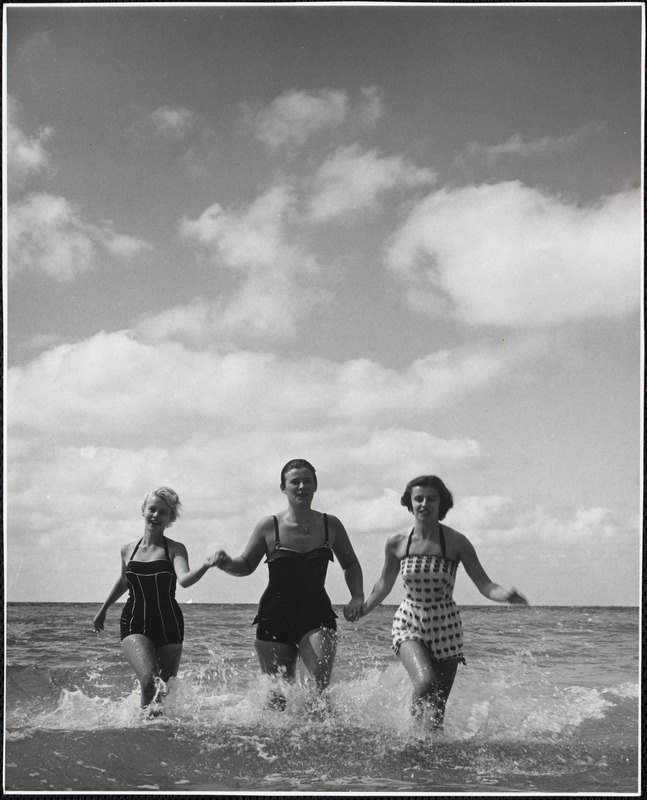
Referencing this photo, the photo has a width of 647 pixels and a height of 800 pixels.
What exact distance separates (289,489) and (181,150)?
8.92 feet

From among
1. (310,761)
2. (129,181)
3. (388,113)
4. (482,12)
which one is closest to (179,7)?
(129,181)

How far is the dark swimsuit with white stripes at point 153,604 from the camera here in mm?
4871

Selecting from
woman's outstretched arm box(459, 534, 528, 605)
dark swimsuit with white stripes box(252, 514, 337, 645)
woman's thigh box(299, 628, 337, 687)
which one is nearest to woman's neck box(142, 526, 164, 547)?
dark swimsuit with white stripes box(252, 514, 337, 645)

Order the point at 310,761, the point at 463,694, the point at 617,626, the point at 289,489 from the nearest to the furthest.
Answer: the point at 310,761 → the point at 289,489 → the point at 463,694 → the point at 617,626

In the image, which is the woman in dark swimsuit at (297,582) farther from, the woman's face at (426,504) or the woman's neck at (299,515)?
the woman's face at (426,504)

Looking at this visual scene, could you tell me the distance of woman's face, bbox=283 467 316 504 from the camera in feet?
15.7

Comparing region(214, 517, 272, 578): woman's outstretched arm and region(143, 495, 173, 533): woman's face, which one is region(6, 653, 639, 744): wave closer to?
region(214, 517, 272, 578): woman's outstretched arm

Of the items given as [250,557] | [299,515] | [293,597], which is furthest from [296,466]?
[293,597]

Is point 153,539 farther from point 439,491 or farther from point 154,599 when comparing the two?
point 439,491

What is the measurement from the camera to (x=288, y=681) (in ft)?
15.3

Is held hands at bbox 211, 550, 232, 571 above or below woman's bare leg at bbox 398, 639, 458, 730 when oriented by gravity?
above

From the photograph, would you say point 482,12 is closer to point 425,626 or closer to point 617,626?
point 425,626

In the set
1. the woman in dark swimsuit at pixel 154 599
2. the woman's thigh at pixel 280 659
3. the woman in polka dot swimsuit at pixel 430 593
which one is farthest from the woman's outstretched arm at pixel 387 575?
the woman in dark swimsuit at pixel 154 599

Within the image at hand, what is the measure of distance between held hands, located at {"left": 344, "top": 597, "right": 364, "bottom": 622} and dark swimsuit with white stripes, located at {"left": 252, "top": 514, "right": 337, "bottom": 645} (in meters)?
0.10
